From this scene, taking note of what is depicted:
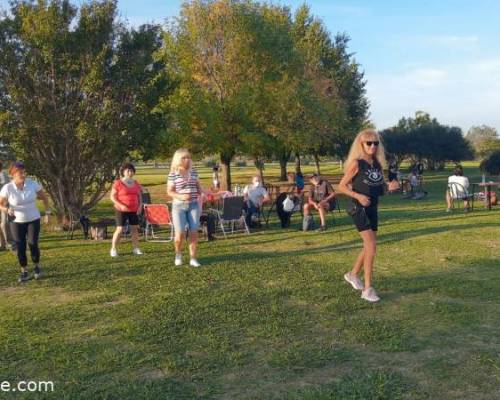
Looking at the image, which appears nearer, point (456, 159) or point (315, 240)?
point (315, 240)

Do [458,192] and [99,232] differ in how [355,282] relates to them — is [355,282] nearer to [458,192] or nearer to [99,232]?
[99,232]

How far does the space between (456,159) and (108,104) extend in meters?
44.4

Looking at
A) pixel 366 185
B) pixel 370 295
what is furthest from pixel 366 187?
pixel 370 295

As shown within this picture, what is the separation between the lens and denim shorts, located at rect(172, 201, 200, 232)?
7727mm

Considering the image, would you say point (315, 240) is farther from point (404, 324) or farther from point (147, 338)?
point (147, 338)

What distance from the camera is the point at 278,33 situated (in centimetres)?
2289

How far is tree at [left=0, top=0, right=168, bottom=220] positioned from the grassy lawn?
15.2 feet

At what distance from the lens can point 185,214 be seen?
7.79 meters

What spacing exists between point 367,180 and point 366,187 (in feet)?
0.24

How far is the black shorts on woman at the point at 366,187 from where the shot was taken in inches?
225

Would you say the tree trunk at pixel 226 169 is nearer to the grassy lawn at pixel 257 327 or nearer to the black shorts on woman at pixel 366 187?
the grassy lawn at pixel 257 327

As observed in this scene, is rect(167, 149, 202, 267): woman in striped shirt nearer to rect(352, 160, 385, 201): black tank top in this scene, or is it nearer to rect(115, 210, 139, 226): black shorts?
rect(115, 210, 139, 226): black shorts

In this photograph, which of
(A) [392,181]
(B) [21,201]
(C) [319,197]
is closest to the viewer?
(B) [21,201]

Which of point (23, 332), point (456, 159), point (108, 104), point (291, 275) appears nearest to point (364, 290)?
point (291, 275)
